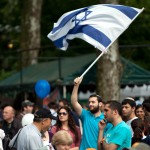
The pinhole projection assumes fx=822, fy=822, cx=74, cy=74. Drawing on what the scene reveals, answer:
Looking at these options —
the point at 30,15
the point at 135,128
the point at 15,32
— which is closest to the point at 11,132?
the point at 135,128

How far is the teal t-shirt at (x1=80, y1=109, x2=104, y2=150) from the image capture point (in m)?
13.0

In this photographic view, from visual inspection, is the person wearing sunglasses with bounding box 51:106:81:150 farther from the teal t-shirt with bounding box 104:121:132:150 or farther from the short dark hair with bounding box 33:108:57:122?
the teal t-shirt with bounding box 104:121:132:150

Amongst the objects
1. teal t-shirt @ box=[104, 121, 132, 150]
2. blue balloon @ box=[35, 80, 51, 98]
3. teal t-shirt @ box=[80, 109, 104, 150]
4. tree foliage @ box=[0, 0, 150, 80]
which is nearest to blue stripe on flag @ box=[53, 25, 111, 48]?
teal t-shirt @ box=[80, 109, 104, 150]

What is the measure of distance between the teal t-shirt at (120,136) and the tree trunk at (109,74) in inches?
333

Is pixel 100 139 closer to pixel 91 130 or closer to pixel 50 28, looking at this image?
pixel 91 130

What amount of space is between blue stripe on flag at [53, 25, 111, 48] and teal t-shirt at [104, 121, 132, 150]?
10.4ft

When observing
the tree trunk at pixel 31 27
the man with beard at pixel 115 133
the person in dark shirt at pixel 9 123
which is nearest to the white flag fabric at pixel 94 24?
the person in dark shirt at pixel 9 123

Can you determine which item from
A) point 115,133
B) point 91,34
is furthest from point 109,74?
point 115,133

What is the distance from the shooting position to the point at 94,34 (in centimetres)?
1462

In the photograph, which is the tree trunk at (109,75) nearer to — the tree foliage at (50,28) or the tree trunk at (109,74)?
the tree trunk at (109,74)

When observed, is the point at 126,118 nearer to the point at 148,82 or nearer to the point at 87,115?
the point at 87,115

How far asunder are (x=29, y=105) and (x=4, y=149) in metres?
4.78

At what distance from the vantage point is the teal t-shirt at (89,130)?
512 inches

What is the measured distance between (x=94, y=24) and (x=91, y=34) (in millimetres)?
251
